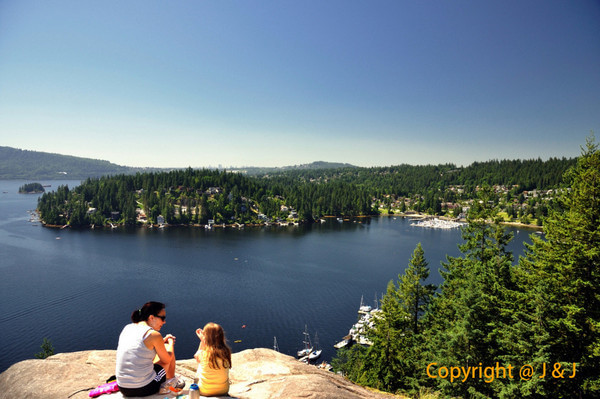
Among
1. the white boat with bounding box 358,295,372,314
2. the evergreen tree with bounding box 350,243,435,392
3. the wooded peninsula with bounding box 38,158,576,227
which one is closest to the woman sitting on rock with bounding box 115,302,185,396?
the evergreen tree with bounding box 350,243,435,392

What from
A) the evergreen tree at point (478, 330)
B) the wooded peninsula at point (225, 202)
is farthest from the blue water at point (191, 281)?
the evergreen tree at point (478, 330)

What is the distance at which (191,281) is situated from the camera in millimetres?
63656

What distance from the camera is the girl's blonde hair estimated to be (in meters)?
6.23

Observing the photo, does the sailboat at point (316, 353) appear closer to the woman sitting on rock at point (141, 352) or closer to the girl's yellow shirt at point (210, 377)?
the girl's yellow shirt at point (210, 377)

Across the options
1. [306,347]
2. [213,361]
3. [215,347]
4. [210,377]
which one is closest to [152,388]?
[210,377]

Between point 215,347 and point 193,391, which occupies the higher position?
point 215,347

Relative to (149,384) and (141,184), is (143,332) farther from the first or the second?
(141,184)

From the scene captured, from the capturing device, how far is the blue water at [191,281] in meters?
42.6

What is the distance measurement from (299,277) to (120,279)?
123 ft

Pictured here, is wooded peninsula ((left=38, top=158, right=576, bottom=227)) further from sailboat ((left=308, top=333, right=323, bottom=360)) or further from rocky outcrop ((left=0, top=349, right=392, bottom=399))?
rocky outcrop ((left=0, top=349, right=392, bottom=399))

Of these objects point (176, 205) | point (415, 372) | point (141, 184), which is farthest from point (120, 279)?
point (141, 184)

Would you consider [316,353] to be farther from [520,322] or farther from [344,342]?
[520,322]

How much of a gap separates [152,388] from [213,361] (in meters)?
1.31

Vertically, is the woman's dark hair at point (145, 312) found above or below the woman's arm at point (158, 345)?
above
